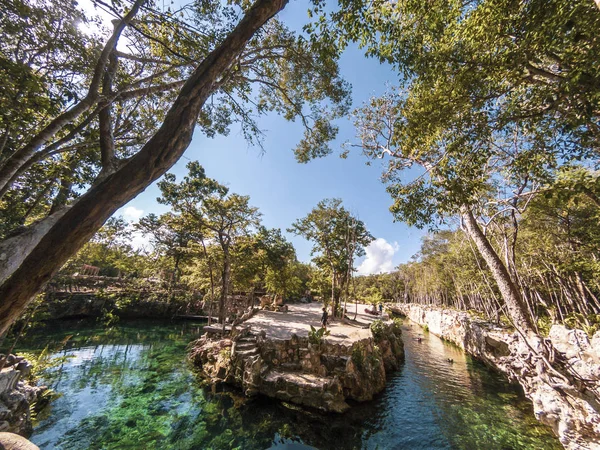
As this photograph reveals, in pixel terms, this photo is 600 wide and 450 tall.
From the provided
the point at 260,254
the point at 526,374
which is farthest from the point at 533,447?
the point at 260,254

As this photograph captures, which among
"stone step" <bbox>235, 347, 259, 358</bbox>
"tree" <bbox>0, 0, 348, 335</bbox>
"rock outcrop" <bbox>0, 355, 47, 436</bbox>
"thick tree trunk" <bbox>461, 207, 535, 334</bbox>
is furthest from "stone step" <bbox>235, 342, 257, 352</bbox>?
"thick tree trunk" <bbox>461, 207, 535, 334</bbox>

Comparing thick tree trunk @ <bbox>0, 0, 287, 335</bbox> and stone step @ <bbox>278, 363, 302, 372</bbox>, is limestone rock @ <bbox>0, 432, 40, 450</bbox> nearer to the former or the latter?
thick tree trunk @ <bbox>0, 0, 287, 335</bbox>

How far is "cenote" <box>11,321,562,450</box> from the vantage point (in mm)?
6855

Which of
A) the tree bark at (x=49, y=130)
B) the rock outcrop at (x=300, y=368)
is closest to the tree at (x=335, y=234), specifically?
the rock outcrop at (x=300, y=368)

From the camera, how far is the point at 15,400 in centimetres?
634

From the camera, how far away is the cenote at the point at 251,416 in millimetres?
A: 6855

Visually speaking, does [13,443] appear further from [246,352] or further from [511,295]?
[511,295]

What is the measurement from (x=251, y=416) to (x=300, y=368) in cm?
238

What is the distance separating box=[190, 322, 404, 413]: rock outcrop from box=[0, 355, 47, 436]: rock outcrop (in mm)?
5422

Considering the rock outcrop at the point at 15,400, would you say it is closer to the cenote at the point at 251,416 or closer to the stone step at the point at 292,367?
the cenote at the point at 251,416

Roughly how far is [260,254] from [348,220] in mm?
7335

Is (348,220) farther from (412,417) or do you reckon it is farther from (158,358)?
(158,358)

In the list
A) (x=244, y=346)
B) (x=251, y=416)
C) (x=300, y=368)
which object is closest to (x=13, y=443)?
(x=251, y=416)

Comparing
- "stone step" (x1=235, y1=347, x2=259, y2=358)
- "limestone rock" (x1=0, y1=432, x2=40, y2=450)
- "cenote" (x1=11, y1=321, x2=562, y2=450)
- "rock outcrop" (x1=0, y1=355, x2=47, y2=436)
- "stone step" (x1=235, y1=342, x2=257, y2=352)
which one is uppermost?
"limestone rock" (x1=0, y1=432, x2=40, y2=450)
